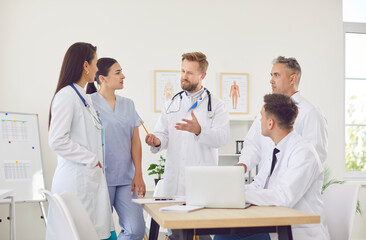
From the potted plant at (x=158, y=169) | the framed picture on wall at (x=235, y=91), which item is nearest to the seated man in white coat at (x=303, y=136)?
the potted plant at (x=158, y=169)

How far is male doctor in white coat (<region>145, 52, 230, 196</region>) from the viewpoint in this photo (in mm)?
2983

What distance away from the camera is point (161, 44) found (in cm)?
515

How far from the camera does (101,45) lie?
5020 mm

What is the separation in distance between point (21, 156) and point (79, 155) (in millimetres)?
2503

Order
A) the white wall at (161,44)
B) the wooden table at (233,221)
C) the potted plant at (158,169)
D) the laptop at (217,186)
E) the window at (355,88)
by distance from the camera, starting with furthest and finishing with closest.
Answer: the window at (355,88) < the white wall at (161,44) < the potted plant at (158,169) < the laptop at (217,186) < the wooden table at (233,221)

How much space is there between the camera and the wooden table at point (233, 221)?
161 cm

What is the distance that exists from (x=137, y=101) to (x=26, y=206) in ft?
5.48

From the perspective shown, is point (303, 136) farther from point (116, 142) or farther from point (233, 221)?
point (233, 221)

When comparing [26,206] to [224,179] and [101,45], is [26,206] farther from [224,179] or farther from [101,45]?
[224,179]

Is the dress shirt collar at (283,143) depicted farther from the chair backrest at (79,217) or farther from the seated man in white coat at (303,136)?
the chair backrest at (79,217)

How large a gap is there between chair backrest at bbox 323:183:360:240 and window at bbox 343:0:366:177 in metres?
3.37

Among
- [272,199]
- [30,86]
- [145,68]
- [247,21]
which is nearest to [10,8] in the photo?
[30,86]

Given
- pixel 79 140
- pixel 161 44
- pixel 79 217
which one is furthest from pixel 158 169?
pixel 79 217

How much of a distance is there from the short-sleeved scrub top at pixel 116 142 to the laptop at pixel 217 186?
1.00 m
